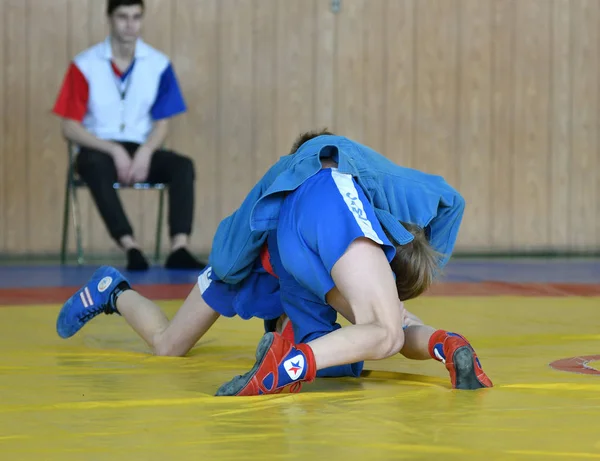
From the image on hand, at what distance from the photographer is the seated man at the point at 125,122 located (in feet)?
16.9

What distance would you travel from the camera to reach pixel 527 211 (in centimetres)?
658

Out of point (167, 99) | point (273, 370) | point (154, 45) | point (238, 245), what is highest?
point (154, 45)

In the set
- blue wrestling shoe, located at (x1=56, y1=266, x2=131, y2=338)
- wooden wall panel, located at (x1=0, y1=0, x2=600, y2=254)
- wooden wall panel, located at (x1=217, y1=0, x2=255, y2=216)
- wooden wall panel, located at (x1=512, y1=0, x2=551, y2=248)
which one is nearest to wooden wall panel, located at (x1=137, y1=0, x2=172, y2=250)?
wooden wall panel, located at (x1=0, y1=0, x2=600, y2=254)

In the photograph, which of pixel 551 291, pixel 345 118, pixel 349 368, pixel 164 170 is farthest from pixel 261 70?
pixel 349 368

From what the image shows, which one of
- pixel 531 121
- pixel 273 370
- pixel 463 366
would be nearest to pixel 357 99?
pixel 531 121

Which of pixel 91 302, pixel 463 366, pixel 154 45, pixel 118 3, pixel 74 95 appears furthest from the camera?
pixel 154 45

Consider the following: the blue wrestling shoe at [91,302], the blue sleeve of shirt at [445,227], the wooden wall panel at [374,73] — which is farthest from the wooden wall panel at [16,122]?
the blue sleeve of shirt at [445,227]

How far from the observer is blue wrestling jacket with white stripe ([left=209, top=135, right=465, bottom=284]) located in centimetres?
216

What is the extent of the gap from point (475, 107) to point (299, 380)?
192 inches

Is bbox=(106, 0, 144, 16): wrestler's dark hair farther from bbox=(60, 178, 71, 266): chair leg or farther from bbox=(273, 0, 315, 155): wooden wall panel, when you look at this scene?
bbox=(273, 0, 315, 155): wooden wall panel

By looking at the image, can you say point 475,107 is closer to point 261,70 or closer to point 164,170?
point 261,70

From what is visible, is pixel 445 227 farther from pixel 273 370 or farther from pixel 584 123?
pixel 584 123

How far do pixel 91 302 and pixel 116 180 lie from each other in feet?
8.41

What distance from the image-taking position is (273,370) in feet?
6.12
